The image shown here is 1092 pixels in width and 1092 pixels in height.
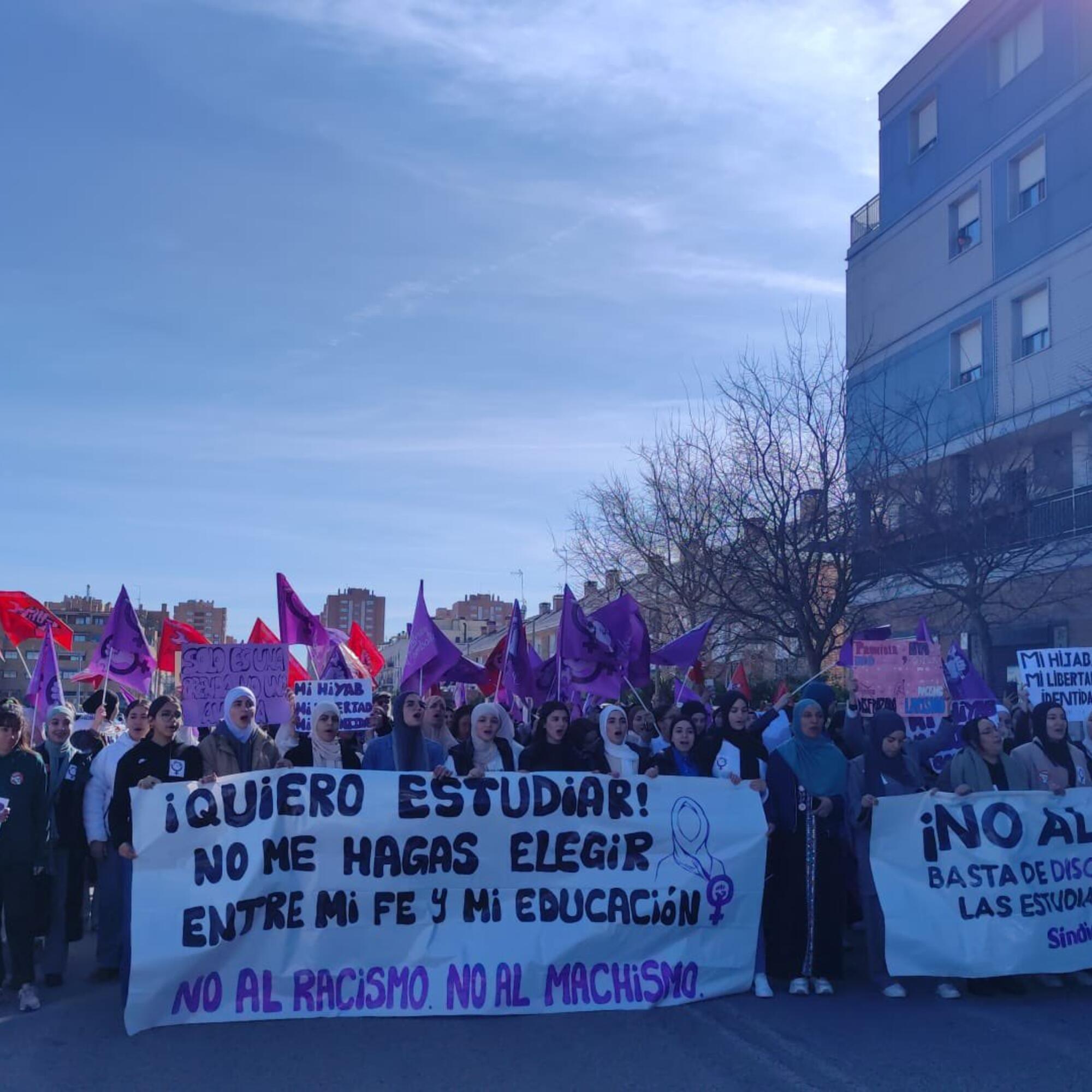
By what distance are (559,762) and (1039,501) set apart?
1441cm

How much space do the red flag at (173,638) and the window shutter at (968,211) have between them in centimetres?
1840

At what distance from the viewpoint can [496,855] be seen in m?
7.23

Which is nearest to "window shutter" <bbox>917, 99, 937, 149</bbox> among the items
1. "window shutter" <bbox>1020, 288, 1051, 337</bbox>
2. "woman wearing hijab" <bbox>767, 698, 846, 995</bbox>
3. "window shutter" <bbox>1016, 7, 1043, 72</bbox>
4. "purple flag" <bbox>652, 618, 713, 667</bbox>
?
"window shutter" <bbox>1016, 7, 1043, 72</bbox>

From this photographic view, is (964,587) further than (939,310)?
No

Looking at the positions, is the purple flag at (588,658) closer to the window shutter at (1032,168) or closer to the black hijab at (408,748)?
the black hijab at (408,748)

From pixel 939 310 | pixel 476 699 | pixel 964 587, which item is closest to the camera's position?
pixel 964 587

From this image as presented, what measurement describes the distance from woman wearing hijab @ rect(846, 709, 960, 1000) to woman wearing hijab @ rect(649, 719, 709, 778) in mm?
1003

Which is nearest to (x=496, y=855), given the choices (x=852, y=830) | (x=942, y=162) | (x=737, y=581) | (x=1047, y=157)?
(x=852, y=830)

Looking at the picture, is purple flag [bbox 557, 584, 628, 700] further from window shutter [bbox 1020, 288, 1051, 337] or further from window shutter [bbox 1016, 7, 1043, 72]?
window shutter [bbox 1016, 7, 1043, 72]

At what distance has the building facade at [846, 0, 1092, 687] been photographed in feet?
72.7

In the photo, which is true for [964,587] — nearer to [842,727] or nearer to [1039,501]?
[1039,501]

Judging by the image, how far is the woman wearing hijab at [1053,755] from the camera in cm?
860

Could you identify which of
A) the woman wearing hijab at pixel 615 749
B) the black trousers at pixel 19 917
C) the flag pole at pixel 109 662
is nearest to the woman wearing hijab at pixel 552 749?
the woman wearing hijab at pixel 615 749

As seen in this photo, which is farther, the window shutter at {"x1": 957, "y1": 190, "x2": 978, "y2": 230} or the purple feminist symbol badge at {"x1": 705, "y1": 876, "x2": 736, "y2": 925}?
the window shutter at {"x1": 957, "y1": 190, "x2": 978, "y2": 230}
